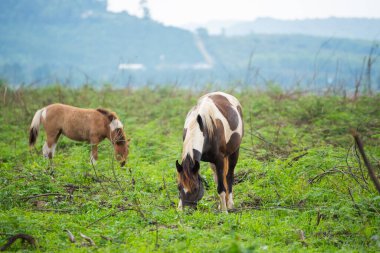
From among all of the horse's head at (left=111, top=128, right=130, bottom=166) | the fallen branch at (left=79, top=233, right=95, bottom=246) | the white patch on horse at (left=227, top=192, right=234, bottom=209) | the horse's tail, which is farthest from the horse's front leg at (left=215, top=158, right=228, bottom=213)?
the horse's tail

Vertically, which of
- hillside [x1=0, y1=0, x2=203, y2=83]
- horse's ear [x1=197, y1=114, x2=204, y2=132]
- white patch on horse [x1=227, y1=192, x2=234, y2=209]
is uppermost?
horse's ear [x1=197, y1=114, x2=204, y2=132]

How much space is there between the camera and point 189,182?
22.6 feet

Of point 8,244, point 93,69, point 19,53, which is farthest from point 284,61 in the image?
point 8,244

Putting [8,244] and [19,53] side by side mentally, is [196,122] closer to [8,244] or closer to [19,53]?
[8,244]

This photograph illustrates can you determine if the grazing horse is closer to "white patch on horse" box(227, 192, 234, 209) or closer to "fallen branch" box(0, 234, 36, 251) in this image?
"white patch on horse" box(227, 192, 234, 209)

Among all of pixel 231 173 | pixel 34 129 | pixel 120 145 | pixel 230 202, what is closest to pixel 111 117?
pixel 120 145

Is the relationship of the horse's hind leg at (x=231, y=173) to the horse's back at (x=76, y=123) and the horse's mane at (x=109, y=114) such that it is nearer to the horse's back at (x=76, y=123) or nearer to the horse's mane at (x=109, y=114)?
the horse's mane at (x=109, y=114)

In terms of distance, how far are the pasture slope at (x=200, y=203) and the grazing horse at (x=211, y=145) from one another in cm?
33

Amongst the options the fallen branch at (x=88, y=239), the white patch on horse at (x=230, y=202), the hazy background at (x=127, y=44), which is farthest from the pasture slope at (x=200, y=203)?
the hazy background at (x=127, y=44)

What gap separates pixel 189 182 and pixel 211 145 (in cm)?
77

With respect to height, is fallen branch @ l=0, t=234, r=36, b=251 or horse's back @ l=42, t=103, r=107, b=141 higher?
fallen branch @ l=0, t=234, r=36, b=251

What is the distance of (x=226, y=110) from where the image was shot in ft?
26.2

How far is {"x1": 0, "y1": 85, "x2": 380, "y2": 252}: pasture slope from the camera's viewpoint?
6.00m

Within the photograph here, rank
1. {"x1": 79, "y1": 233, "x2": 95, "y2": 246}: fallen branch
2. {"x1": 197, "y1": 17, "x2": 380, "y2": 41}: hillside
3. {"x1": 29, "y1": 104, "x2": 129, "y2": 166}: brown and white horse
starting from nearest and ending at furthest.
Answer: {"x1": 79, "y1": 233, "x2": 95, "y2": 246}: fallen branch
{"x1": 29, "y1": 104, "x2": 129, "y2": 166}: brown and white horse
{"x1": 197, "y1": 17, "x2": 380, "y2": 41}: hillside
